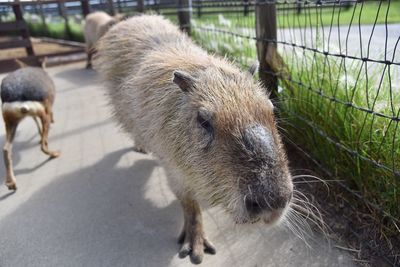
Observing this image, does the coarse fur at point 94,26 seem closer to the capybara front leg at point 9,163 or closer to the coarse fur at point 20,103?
the coarse fur at point 20,103

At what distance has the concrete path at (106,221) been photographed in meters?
2.50

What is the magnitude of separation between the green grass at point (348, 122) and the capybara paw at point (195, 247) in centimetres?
122

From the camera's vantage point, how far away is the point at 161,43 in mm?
3328

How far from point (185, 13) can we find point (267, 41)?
3028 millimetres

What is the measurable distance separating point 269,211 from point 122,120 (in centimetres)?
219

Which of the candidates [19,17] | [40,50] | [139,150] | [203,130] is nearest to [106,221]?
[139,150]

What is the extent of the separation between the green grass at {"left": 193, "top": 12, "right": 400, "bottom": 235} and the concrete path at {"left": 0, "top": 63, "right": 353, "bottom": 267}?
23.1 inches

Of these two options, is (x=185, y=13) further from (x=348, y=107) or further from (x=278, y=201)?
(x=278, y=201)

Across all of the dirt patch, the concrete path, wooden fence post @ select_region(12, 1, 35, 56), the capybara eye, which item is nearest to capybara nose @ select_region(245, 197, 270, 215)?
the capybara eye

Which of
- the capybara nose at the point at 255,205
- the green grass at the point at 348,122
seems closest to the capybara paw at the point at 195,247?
the capybara nose at the point at 255,205

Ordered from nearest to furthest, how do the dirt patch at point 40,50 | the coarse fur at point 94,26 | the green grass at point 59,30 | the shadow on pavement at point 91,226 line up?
the shadow on pavement at point 91,226
the coarse fur at point 94,26
the dirt patch at point 40,50
the green grass at point 59,30

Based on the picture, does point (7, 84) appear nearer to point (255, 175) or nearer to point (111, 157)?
point (111, 157)

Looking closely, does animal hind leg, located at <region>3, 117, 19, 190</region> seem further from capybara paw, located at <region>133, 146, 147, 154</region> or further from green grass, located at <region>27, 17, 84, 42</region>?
green grass, located at <region>27, 17, 84, 42</region>

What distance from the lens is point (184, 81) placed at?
2.29 meters
